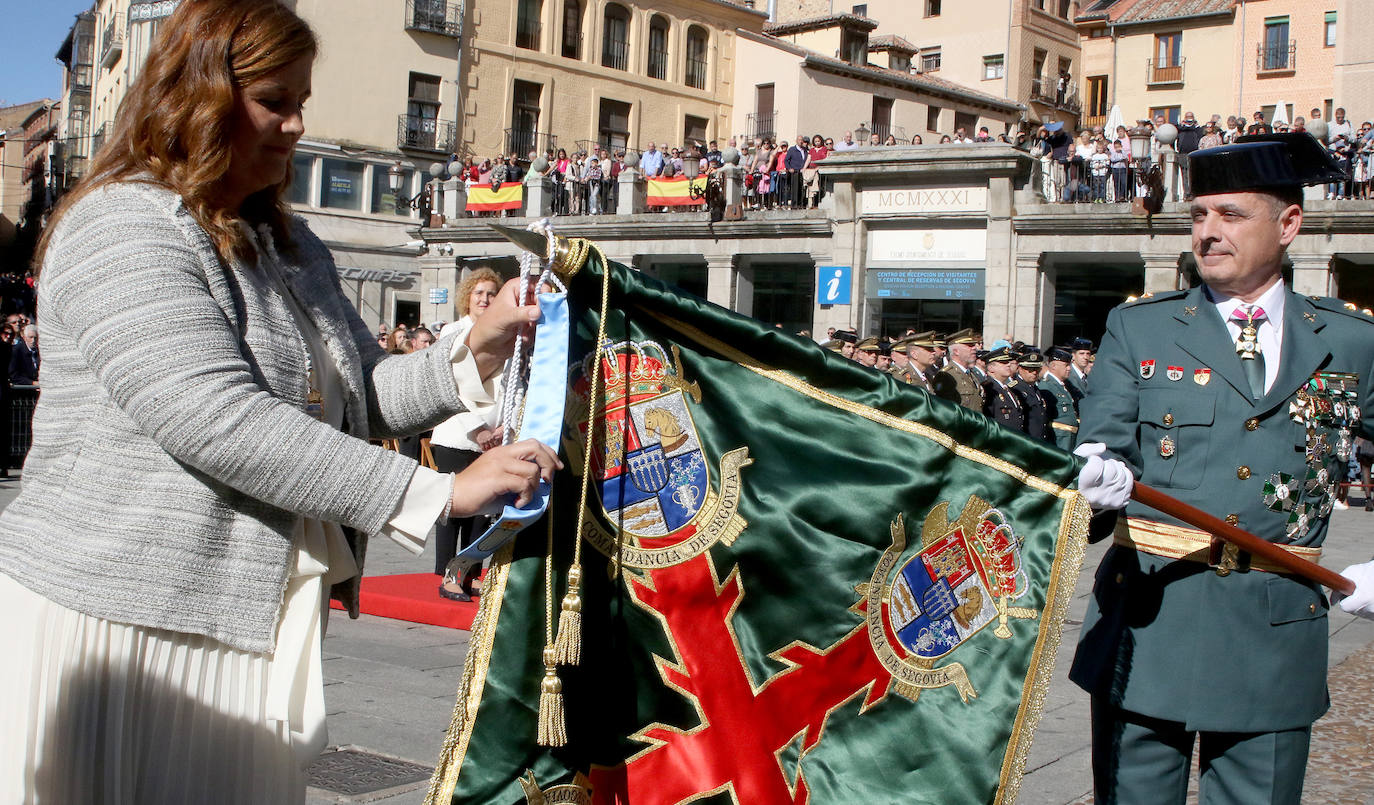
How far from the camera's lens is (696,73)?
153ft

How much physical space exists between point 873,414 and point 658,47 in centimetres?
4458

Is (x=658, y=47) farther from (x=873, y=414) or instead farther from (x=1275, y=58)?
(x=873, y=414)

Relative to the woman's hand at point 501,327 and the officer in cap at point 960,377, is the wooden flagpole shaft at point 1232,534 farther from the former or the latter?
the officer in cap at point 960,377

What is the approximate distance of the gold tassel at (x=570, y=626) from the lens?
2.51 meters

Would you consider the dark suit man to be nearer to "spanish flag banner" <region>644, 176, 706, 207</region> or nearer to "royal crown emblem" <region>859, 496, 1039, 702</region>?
"spanish flag banner" <region>644, 176, 706, 207</region>

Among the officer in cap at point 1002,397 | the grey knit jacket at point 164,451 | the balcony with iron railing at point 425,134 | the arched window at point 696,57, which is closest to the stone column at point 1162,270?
the officer in cap at point 1002,397

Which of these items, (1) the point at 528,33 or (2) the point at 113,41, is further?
(2) the point at 113,41

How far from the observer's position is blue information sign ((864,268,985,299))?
80.0 feet

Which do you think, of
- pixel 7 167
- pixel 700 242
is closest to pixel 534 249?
pixel 700 242

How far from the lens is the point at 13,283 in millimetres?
35812

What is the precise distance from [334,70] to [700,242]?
1583 cm

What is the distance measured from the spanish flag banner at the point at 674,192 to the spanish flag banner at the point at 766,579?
1002 inches

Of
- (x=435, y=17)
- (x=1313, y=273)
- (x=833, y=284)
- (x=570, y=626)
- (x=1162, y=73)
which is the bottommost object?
(x=570, y=626)

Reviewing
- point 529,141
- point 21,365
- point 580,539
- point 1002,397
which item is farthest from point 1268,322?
point 529,141
